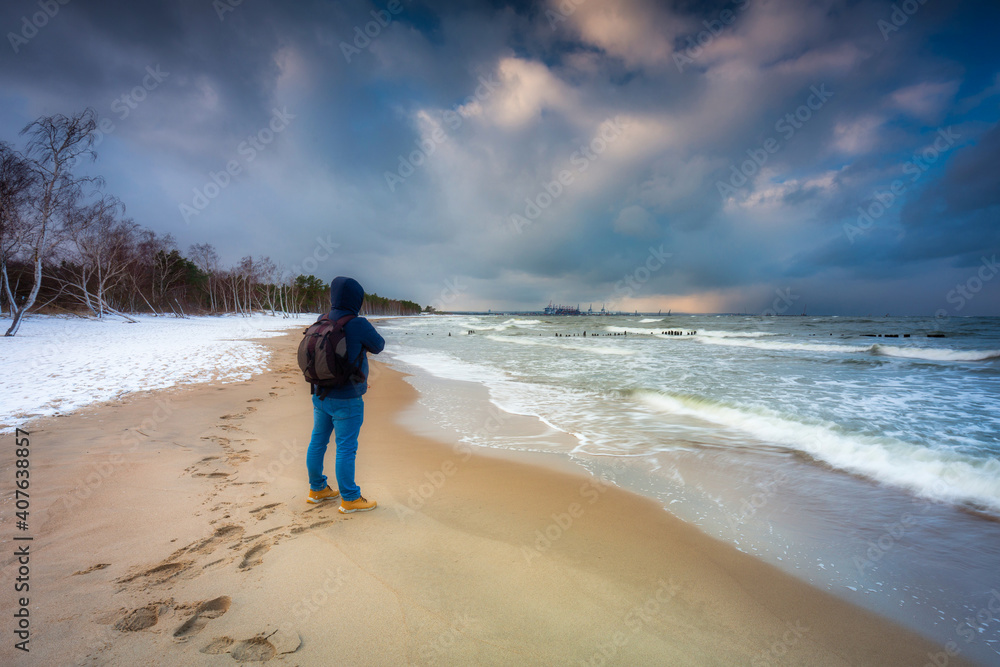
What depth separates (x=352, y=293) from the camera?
3.93 meters

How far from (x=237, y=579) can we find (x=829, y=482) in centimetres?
722

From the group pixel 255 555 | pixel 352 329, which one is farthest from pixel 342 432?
pixel 255 555

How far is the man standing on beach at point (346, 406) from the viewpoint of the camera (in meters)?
3.79

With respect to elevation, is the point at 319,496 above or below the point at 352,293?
below

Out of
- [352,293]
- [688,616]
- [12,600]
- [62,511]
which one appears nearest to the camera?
[12,600]

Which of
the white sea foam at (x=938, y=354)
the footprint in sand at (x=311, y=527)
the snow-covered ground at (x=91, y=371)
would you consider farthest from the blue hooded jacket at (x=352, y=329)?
the white sea foam at (x=938, y=354)

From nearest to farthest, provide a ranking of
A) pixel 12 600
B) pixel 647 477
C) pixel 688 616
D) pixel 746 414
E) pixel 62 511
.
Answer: pixel 12 600 → pixel 688 616 → pixel 62 511 → pixel 647 477 → pixel 746 414

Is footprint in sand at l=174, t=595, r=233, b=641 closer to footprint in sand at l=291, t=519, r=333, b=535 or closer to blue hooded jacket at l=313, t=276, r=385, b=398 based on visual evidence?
footprint in sand at l=291, t=519, r=333, b=535

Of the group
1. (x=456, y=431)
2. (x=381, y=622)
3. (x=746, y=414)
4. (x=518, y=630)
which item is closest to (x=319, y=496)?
(x=381, y=622)

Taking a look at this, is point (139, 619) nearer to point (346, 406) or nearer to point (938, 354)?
point (346, 406)

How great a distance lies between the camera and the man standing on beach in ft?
12.4

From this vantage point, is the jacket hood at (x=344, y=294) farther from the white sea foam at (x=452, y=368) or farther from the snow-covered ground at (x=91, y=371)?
the white sea foam at (x=452, y=368)

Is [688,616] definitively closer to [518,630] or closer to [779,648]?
[779,648]

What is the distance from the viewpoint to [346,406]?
383 cm
